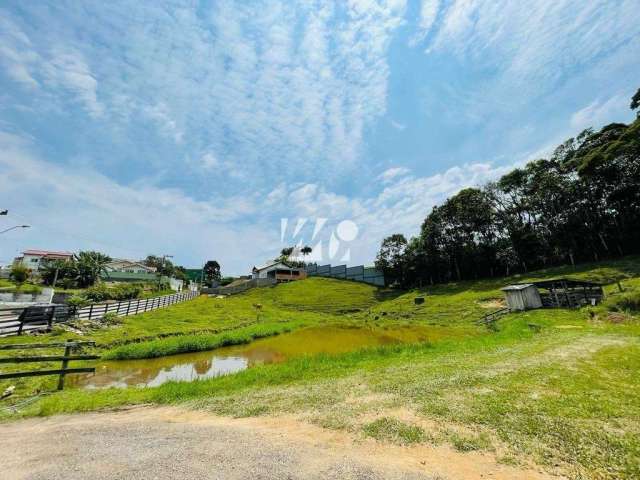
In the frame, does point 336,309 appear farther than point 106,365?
Yes

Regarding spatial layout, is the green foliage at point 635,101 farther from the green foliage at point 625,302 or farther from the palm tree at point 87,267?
the palm tree at point 87,267

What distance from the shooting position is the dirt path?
4230mm

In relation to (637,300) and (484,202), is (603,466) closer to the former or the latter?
(637,300)

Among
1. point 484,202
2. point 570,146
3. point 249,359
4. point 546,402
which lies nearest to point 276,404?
point 546,402

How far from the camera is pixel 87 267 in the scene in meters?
61.7

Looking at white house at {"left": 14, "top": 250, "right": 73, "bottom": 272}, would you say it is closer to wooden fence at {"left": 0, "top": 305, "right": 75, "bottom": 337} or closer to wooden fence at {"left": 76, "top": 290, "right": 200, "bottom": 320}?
wooden fence at {"left": 76, "top": 290, "right": 200, "bottom": 320}

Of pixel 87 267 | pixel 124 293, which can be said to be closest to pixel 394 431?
pixel 124 293

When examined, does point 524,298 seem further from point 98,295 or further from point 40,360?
point 98,295

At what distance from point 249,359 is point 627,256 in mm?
57550

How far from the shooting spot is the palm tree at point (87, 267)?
61156mm

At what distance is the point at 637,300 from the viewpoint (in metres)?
21.5

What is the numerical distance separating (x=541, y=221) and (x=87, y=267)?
95.8 meters

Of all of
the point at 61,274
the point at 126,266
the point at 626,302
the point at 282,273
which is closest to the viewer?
the point at 626,302

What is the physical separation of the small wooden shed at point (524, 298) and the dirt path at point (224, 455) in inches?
1246
